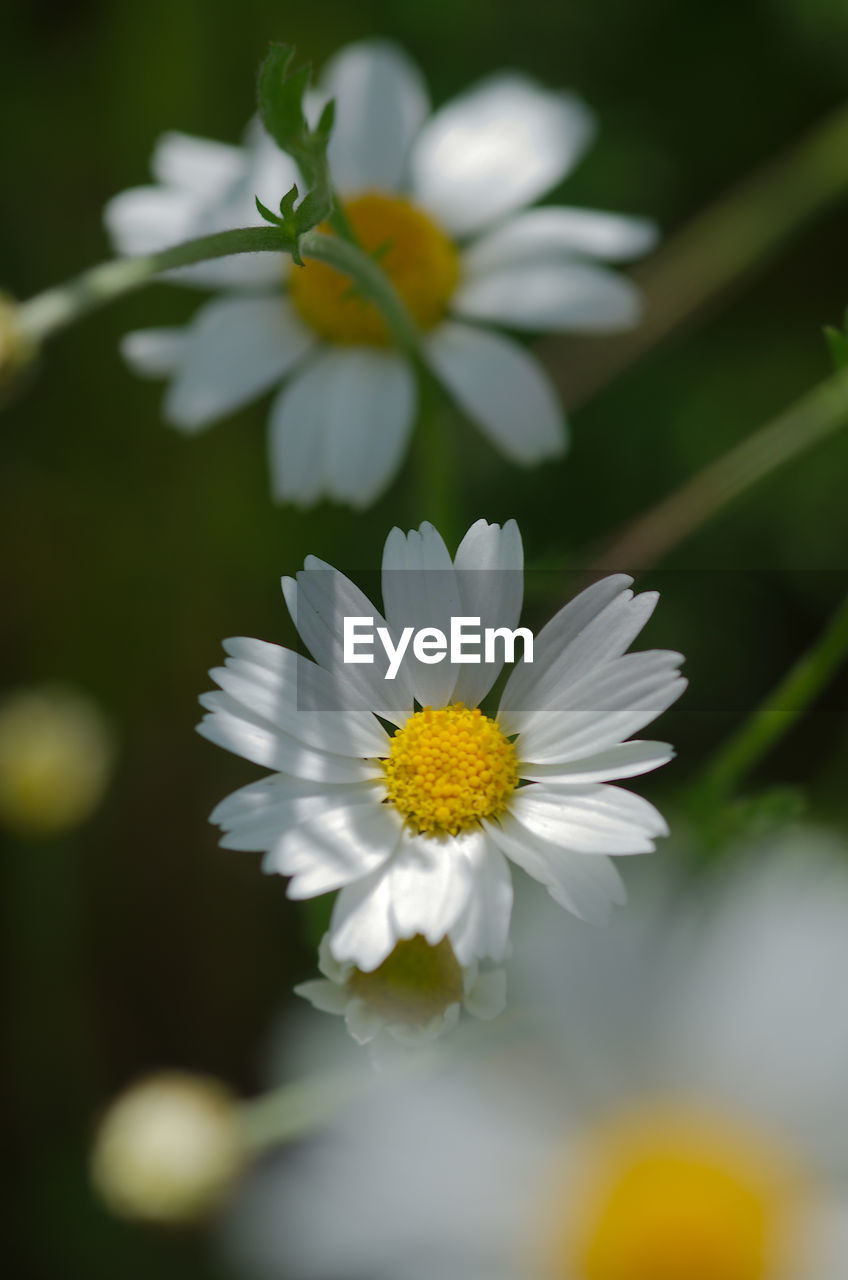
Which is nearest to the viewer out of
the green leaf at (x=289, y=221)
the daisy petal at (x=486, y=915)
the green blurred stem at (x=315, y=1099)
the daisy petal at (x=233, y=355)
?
the daisy petal at (x=486, y=915)

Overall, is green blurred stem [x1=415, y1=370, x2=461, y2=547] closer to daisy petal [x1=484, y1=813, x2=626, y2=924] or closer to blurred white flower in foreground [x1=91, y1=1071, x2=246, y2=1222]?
daisy petal [x1=484, y1=813, x2=626, y2=924]

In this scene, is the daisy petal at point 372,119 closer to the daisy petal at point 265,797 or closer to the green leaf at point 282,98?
the green leaf at point 282,98

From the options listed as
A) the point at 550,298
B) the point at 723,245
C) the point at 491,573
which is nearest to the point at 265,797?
the point at 491,573

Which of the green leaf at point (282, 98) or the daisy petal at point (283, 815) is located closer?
the daisy petal at point (283, 815)

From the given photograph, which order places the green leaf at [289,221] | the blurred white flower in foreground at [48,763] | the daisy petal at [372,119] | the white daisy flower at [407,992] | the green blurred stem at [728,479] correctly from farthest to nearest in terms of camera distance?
the blurred white flower in foreground at [48,763] < the daisy petal at [372,119] < the green blurred stem at [728,479] < the green leaf at [289,221] < the white daisy flower at [407,992]

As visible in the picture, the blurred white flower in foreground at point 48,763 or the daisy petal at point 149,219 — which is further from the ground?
the daisy petal at point 149,219

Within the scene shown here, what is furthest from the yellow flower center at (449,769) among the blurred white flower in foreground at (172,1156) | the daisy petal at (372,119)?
the daisy petal at (372,119)
